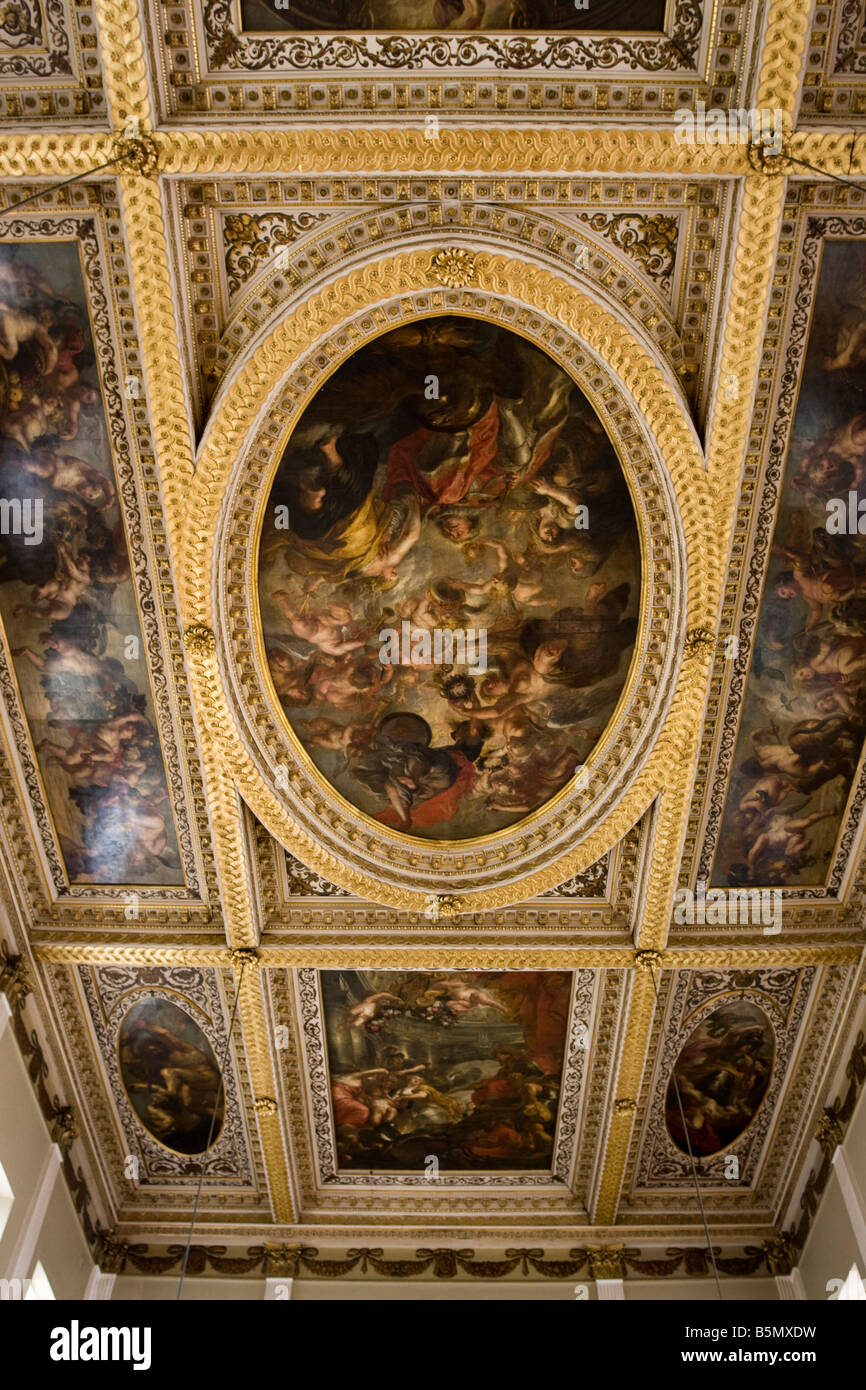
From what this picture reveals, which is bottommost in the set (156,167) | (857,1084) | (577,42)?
(857,1084)

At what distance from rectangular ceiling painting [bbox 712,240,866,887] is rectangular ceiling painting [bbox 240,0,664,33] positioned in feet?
7.72

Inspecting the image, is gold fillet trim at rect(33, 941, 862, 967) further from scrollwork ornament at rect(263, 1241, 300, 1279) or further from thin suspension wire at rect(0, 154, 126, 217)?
thin suspension wire at rect(0, 154, 126, 217)

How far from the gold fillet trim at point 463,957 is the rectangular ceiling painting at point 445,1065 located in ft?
2.01

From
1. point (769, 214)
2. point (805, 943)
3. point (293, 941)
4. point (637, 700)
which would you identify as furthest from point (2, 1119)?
point (769, 214)

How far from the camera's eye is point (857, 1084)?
44.0ft

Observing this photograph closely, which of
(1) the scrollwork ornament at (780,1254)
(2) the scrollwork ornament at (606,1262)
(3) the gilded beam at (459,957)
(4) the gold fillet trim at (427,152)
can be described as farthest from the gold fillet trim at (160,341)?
(1) the scrollwork ornament at (780,1254)

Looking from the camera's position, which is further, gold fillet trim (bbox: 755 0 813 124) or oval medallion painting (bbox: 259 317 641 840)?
oval medallion painting (bbox: 259 317 641 840)

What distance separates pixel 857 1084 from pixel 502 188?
396 inches

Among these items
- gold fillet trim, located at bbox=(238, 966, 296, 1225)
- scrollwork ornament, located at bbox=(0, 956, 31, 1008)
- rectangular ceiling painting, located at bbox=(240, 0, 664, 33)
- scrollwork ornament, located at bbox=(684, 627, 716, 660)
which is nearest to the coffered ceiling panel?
rectangular ceiling painting, located at bbox=(240, 0, 664, 33)

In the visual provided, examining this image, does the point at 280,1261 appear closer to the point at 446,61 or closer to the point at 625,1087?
the point at 625,1087

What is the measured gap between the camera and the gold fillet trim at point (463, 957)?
13070mm

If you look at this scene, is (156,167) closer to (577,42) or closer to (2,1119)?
(577,42)

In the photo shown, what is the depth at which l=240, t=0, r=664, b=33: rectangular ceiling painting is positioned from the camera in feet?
29.4

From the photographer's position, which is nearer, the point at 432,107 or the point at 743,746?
the point at 432,107
